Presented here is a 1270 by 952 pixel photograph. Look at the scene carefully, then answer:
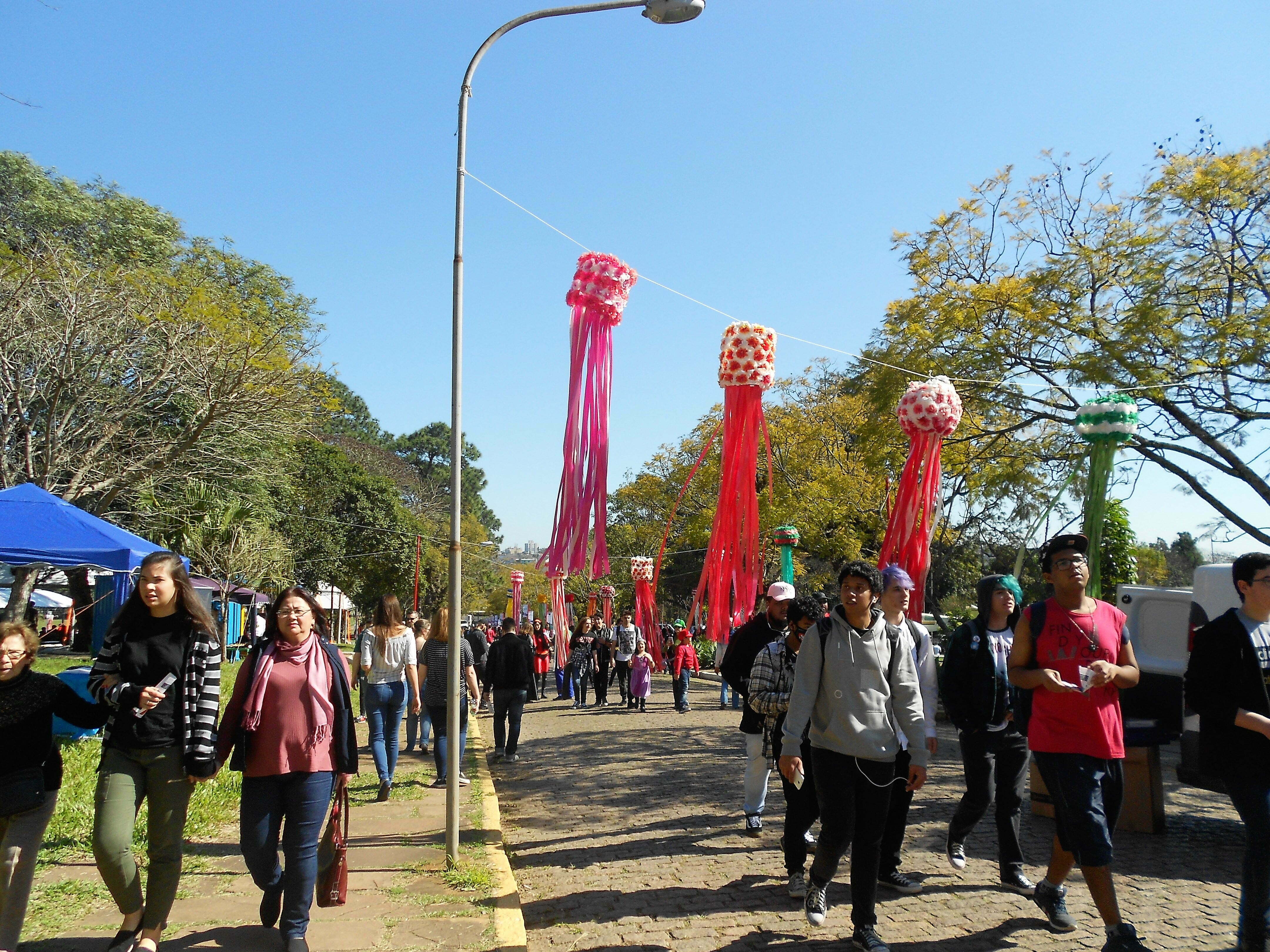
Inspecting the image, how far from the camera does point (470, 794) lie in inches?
293

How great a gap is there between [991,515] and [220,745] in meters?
21.0

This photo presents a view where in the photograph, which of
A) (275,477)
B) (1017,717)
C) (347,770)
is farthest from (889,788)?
(275,477)

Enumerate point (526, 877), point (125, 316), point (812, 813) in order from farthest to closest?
1. point (125, 316)
2. point (526, 877)
3. point (812, 813)

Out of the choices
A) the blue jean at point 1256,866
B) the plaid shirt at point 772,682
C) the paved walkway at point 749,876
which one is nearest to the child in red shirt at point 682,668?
the paved walkway at point 749,876

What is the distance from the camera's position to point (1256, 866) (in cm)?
356

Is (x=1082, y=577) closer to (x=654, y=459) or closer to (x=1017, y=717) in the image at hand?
(x=1017, y=717)

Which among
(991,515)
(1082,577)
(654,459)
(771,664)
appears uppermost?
(654,459)

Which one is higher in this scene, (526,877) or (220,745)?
(220,745)

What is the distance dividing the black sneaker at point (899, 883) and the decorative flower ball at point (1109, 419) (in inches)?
149

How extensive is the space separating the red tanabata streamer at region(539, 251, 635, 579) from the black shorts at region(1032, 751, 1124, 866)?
3248 mm

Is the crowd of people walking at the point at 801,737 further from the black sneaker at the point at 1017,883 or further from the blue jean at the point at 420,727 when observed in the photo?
the blue jean at the point at 420,727

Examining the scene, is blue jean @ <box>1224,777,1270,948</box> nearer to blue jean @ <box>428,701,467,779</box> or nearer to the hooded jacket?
the hooded jacket

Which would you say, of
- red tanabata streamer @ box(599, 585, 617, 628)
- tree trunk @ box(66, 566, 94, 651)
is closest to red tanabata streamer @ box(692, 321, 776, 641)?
red tanabata streamer @ box(599, 585, 617, 628)

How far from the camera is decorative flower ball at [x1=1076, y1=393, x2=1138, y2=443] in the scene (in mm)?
6680
